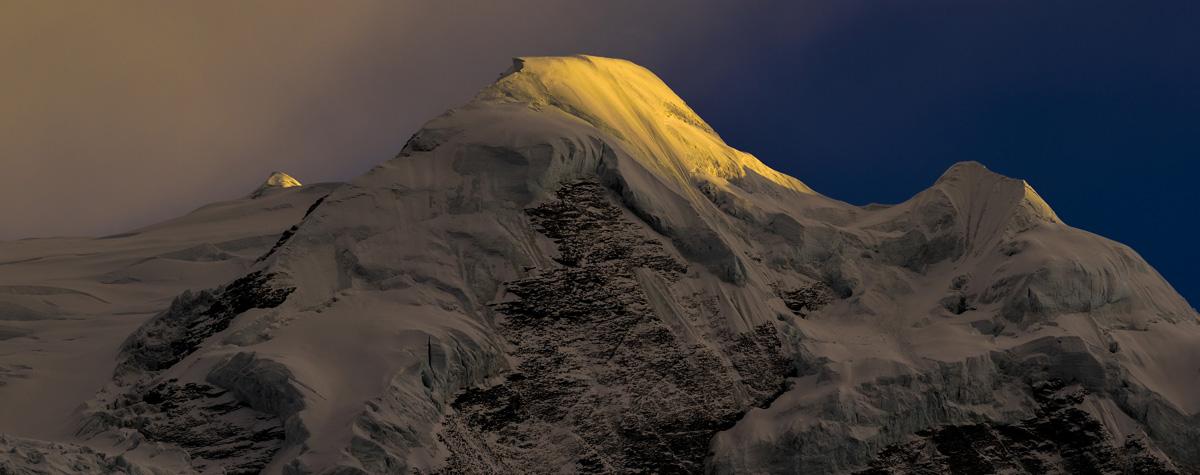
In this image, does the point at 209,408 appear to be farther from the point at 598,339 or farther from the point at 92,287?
the point at 92,287

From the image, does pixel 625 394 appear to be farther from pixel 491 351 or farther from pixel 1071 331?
pixel 1071 331

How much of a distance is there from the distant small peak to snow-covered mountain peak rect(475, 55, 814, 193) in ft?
108

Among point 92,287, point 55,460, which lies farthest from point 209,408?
point 92,287

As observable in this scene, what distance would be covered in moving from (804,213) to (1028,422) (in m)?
29.9

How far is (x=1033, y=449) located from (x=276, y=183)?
78558 mm

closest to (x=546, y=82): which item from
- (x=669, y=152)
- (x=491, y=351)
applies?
(x=669, y=152)

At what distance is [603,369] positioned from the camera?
115m

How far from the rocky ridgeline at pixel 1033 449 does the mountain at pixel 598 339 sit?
129 mm

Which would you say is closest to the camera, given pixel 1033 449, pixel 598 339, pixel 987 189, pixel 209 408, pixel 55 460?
pixel 55 460

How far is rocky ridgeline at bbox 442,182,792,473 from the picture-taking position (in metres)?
110

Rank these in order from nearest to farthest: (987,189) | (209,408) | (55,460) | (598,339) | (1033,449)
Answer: (55,460)
(209,408)
(1033,449)
(598,339)
(987,189)

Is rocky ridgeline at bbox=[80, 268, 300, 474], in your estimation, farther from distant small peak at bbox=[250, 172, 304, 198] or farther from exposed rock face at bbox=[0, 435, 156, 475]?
distant small peak at bbox=[250, 172, 304, 198]

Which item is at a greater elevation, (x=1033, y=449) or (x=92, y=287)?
(x=92, y=287)

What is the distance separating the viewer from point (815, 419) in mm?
113125
